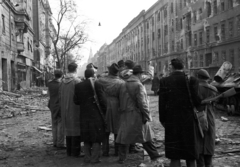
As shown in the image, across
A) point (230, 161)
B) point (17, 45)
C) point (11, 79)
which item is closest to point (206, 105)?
point (230, 161)

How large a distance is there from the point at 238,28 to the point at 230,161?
26.6 m

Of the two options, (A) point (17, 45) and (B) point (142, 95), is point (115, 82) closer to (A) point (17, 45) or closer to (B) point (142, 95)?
(B) point (142, 95)

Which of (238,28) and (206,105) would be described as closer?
(206,105)

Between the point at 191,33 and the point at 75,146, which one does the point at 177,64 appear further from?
the point at 191,33

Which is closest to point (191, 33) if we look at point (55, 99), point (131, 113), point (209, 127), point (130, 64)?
A: point (130, 64)

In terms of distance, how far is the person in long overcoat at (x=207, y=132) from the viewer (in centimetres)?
444

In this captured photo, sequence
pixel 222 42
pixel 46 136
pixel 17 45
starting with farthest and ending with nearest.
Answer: pixel 222 42 < pixel 17 45 < pixel 46 136

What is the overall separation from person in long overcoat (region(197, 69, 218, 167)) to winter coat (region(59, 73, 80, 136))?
2525 millimetres

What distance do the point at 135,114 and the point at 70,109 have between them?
1.49m

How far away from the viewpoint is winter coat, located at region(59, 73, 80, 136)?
5.71m

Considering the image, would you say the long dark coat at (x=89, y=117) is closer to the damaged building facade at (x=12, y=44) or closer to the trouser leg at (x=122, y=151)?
the trouser leg at (x=122, y=151)

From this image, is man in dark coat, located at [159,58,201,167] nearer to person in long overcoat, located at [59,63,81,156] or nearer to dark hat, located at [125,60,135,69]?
dark hat, located at [125,60,135,69]

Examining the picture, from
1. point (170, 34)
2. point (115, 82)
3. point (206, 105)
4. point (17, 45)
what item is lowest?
point (206, 105)

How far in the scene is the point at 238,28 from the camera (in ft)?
94.6
